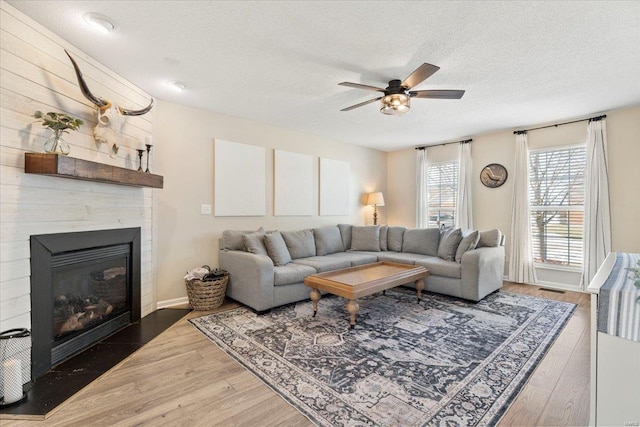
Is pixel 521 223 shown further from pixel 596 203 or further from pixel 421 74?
pixel 421 74

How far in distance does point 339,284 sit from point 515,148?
3859mm

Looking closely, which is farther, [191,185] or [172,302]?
[191,185]

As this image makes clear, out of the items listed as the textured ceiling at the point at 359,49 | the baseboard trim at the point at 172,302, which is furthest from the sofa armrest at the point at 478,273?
the baseboard trim at the point at 172,302

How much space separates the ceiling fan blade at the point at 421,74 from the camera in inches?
86.5

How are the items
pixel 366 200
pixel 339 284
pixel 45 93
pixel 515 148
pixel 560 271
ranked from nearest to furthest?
1. pixel 45 93
2. pixel 339 284
3. pixel 560 271
4. pixel 515 148
5. pixel 366 200

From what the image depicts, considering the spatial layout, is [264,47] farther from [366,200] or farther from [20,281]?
[366,200]

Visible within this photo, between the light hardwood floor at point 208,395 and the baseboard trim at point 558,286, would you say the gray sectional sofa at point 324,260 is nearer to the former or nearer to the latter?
the baseboard trim at point 558,286

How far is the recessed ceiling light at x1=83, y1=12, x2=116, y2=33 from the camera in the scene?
77.3 inches

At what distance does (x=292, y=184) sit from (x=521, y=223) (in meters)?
3.67

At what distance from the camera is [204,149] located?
3.82 m

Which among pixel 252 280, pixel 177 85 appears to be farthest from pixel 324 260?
pixel 177 85

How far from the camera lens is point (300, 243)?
4281mm

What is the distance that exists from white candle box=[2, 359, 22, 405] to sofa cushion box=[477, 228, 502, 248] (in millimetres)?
4668

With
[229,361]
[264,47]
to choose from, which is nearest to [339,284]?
[229,361]
